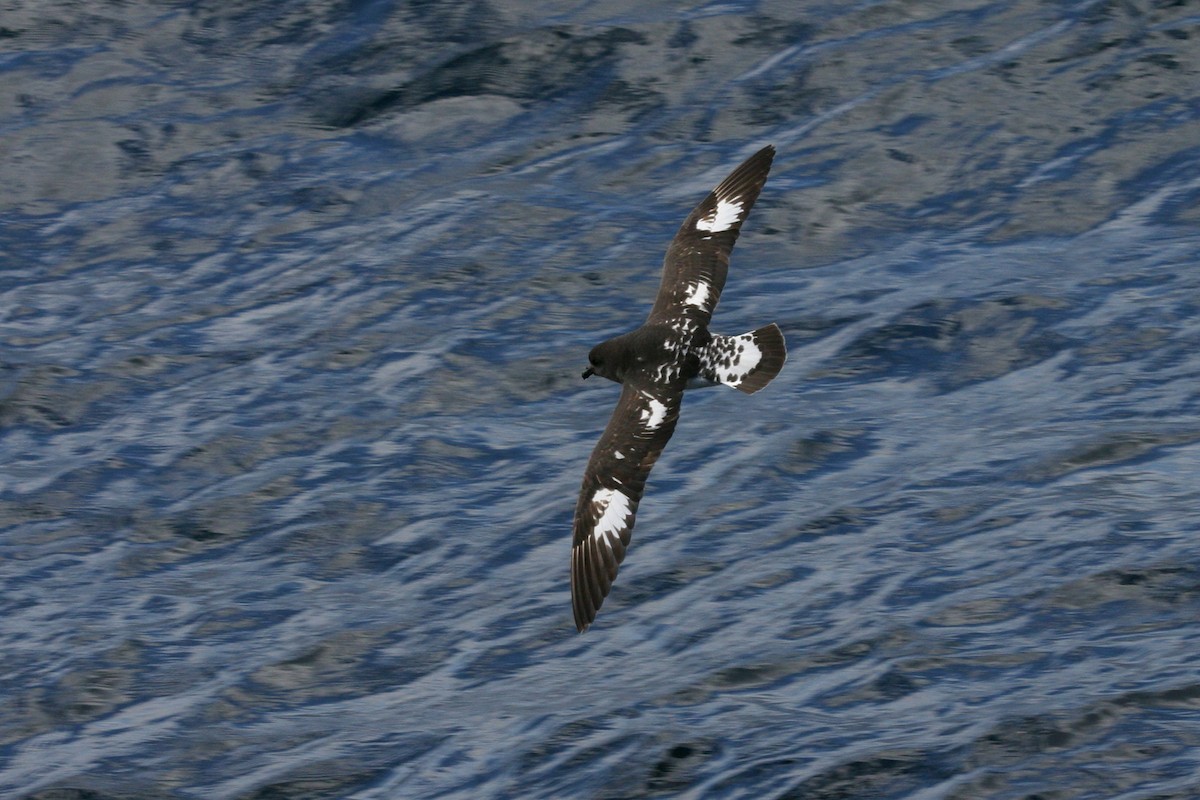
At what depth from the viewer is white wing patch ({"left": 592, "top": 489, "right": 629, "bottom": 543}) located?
996 centimetres

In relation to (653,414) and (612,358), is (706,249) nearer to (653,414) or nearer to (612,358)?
(612,358)

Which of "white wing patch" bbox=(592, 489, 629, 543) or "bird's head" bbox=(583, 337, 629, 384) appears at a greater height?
"bird's head" bbox=(583, 337, 629, 384)

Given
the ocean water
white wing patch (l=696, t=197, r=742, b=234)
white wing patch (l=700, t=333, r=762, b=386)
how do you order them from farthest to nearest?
1. white wing patch (l=696, t=197, r=742, b=234)
2. white wing patch (l=700, t=333, r=762, b=386)
3. the ocean water

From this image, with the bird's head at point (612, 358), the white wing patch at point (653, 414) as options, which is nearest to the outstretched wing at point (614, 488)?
the white wing patch at point (653, 414)

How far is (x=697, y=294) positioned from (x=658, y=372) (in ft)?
2.51

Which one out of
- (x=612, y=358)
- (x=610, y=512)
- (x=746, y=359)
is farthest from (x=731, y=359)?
(x=610, y=512)

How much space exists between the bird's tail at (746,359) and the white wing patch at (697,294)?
21.2 inches

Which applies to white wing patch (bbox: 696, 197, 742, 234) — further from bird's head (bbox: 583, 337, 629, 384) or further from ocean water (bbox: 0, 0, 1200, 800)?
ocean water (bbox: 0, 0, 1200, 800)

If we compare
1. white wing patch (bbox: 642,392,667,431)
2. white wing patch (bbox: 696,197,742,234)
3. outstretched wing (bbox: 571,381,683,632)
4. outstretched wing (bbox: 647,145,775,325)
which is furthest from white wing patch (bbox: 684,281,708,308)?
white wing patch (bbox: 642,392,667,431)

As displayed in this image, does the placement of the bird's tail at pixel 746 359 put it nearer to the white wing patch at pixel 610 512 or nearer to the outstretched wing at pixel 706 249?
the outstretched wing at pixel 706 249

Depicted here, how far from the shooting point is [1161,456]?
38.5ft

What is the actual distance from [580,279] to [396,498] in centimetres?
275

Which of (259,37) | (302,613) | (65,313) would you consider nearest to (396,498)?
(302,613)

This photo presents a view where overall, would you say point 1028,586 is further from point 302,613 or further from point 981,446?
point 302,613
